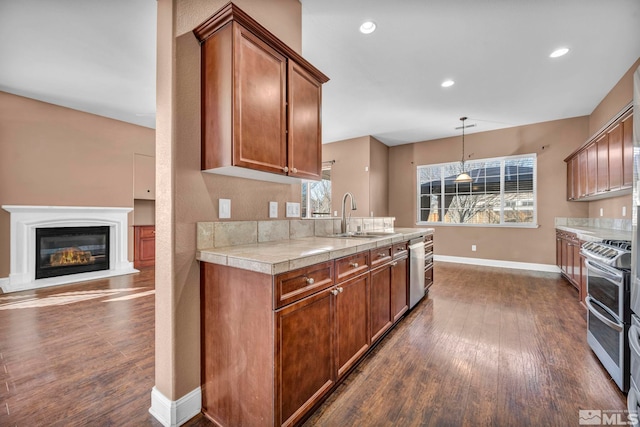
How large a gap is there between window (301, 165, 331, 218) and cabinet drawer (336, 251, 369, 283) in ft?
16.9

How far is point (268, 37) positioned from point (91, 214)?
5048mm

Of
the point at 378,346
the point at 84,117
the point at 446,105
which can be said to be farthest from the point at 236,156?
the point at 84,117

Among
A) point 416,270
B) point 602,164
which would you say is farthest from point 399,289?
point 602,164

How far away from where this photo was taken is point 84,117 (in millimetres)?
4773

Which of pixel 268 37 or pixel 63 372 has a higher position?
pixel 268 37

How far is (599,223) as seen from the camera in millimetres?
4438

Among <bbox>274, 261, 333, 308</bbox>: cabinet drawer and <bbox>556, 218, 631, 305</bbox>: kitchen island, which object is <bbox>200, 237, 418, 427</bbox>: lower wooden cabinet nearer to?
<bbox>274, 261, 333, 308</bbox>: cabinet drawer

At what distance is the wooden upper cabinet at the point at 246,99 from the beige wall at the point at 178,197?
0.09 m

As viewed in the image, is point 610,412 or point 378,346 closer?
point 610,412

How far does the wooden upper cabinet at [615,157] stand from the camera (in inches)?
120

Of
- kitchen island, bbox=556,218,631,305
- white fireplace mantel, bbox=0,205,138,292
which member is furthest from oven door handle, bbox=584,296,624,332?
white fireplace mantel, bbox=0,205,138,292

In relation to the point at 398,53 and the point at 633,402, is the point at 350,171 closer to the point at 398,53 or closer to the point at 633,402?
the point at 398,53

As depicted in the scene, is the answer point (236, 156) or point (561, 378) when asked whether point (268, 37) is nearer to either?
point (236, 156)

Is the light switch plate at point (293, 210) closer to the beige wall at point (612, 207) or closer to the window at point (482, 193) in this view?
the beige wall at point (612, 207)
